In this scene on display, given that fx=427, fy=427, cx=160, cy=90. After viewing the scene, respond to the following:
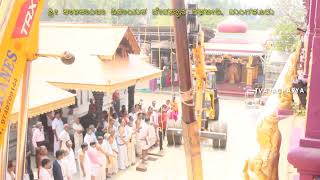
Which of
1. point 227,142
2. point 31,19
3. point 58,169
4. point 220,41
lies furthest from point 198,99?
point 220,41

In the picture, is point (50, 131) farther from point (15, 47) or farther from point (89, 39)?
point (15, 47)

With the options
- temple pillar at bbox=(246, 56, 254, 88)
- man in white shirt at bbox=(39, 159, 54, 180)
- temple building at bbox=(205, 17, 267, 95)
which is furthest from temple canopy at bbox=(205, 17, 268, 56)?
man in white shirt at bbox=(39, 159, 54, 180)

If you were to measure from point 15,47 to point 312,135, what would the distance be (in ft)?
6.10

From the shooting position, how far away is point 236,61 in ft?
72.0

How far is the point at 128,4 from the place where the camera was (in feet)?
87.7

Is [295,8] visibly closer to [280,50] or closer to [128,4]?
[280,50]

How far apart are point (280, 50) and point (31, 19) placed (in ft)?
58.2

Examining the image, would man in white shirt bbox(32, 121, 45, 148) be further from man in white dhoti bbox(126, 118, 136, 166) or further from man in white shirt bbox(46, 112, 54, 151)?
man in white dhoti bbox(126, 118, 136, 166)

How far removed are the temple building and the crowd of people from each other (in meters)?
10.0

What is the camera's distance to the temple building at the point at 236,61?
21322 millimetres

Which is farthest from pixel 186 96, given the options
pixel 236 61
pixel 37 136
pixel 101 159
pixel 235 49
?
pixel 236 61

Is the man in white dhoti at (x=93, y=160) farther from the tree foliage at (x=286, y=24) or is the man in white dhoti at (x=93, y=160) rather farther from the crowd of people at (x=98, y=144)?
the tree foliage at (x=286, y=24)

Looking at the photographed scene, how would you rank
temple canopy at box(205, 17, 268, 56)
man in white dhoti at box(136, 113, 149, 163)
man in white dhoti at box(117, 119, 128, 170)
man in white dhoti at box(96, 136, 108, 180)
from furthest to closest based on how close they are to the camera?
1. temple canopy at box(205, 17, 268, 56)
2. man in white dhoti at box(136, 113, 149, 163)
3. man in white dhoti at box(117, 119, 128, 170)
4. man in white dhoti at box(96, 136, 108, 180)

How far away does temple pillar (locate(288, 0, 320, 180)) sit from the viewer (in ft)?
7.68
